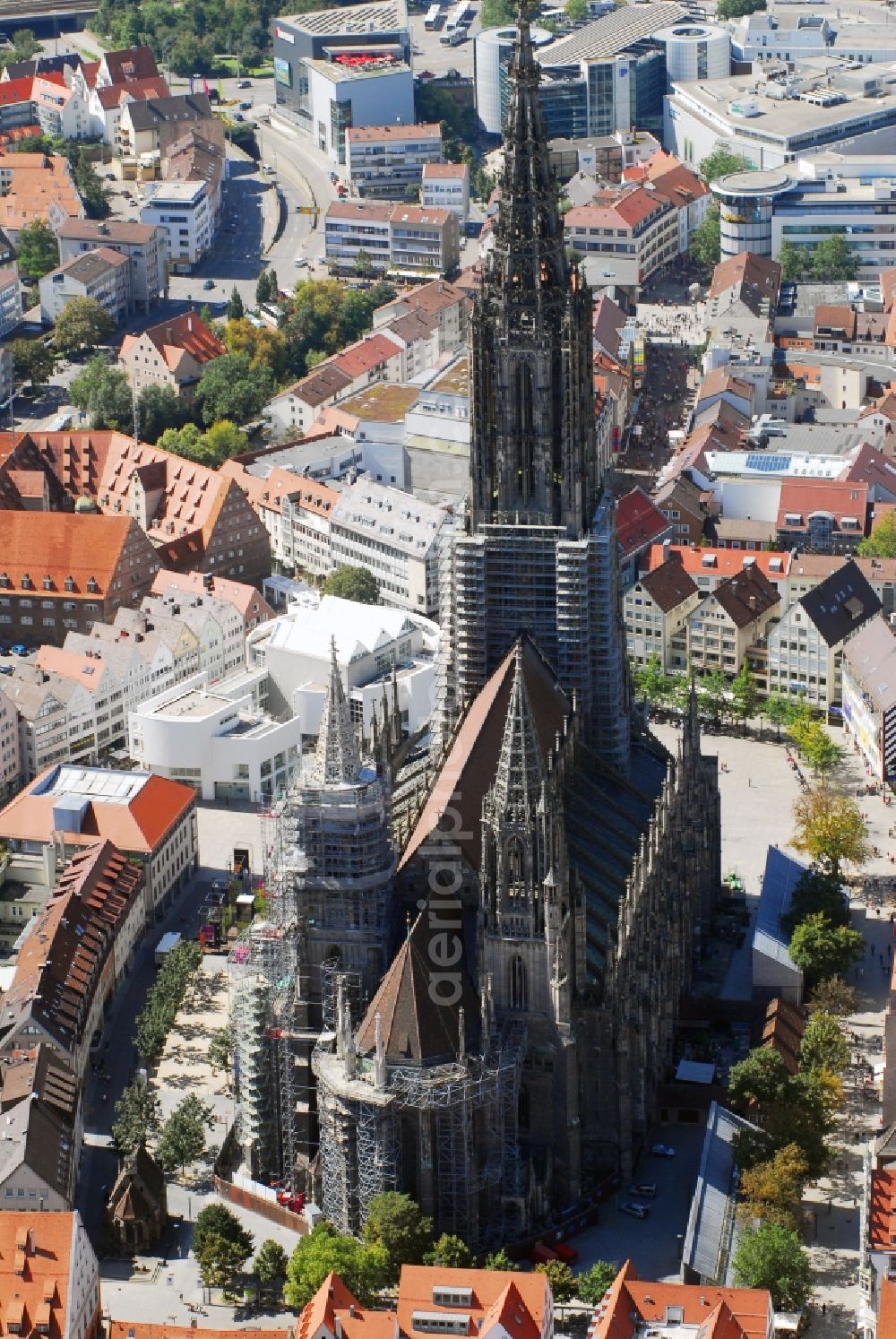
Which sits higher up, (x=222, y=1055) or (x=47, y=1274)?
(x=47, y=1274)

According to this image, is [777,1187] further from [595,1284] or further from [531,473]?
[531,473]

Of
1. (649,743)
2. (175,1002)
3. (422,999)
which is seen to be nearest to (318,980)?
(422,999)

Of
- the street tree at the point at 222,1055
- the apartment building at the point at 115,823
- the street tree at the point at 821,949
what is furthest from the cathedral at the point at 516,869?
the apartment building at the point at 115,823

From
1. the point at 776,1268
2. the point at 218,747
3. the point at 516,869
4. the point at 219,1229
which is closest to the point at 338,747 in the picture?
the point at 516,869

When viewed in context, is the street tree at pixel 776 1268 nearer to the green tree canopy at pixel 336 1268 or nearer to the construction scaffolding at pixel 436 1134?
the construction scaffolding at pixel 436 1134

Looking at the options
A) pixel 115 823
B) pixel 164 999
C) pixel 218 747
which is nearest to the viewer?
pixel 164 999

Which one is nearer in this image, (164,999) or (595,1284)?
(595,1284)
